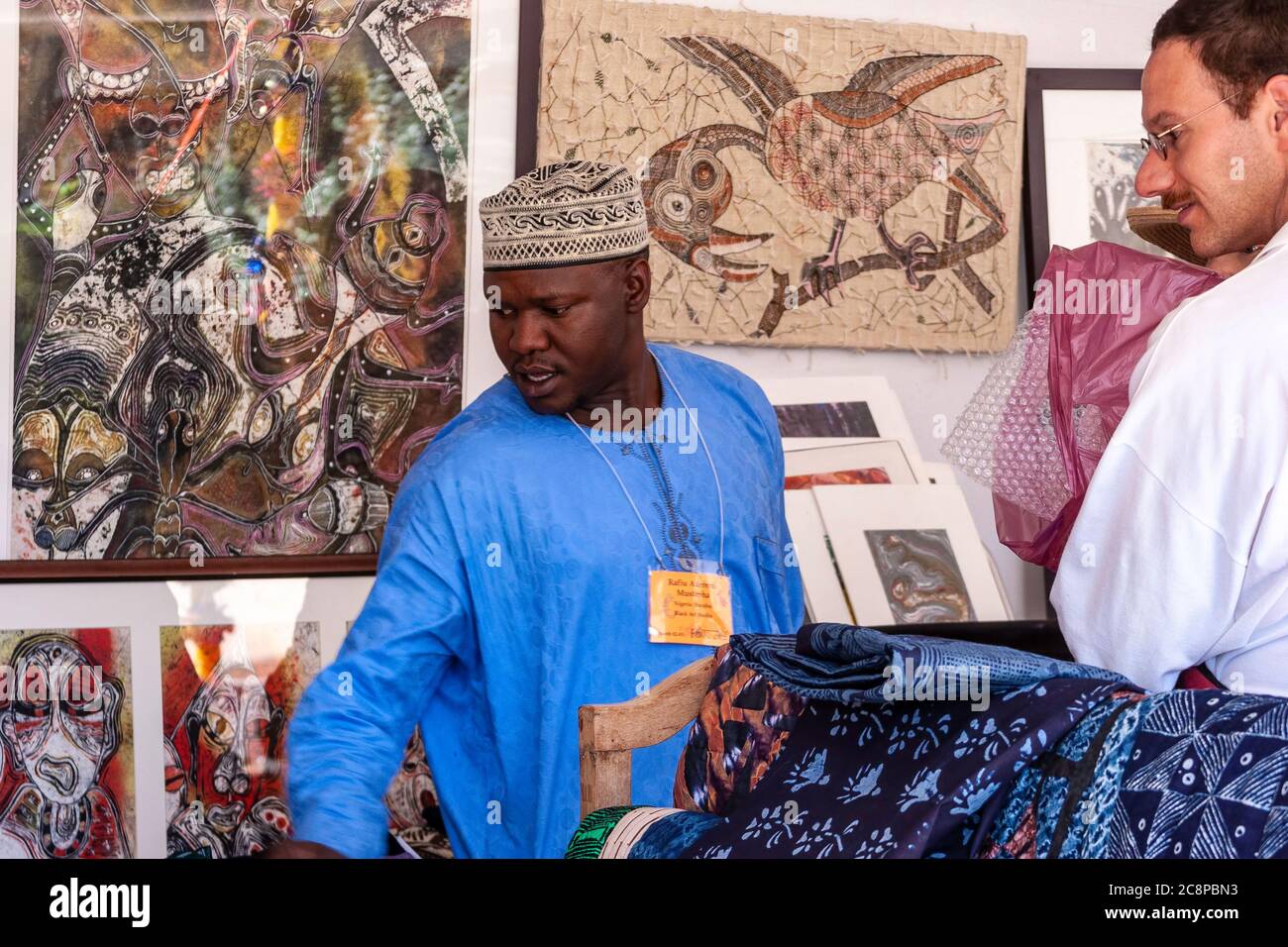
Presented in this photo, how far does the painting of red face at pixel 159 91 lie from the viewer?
3.56m

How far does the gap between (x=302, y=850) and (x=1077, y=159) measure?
3.10m

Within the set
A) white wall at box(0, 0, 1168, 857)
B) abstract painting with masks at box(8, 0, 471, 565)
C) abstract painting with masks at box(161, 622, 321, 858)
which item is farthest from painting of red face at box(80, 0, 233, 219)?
abstract painting with masks at box(161, 622, 321, 858)

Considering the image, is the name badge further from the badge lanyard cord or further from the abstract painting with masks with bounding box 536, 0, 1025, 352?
the abstract painting with masks with bounding box 536, 0, 1025, 352

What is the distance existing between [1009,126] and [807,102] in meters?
0.60

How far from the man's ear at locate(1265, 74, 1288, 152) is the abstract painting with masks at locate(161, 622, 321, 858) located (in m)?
2.59

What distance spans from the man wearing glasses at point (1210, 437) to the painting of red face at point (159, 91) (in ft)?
8.31

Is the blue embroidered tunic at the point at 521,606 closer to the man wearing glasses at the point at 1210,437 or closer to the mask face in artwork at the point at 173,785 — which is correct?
the man wearing glasses at the point at 1210,437

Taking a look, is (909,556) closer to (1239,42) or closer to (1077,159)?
(1077,159)

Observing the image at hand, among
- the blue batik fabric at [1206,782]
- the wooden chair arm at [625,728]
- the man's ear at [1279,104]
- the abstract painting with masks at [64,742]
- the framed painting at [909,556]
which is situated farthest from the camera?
the framed painting at [909,556]

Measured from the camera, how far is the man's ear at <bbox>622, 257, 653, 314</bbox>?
2.56 meters

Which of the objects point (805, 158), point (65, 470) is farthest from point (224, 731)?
point (805, 158)

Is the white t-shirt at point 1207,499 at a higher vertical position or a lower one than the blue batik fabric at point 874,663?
higher

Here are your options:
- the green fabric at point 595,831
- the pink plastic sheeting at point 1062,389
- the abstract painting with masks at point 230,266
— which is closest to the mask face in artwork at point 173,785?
the abstract painting with masks at point 230,266
